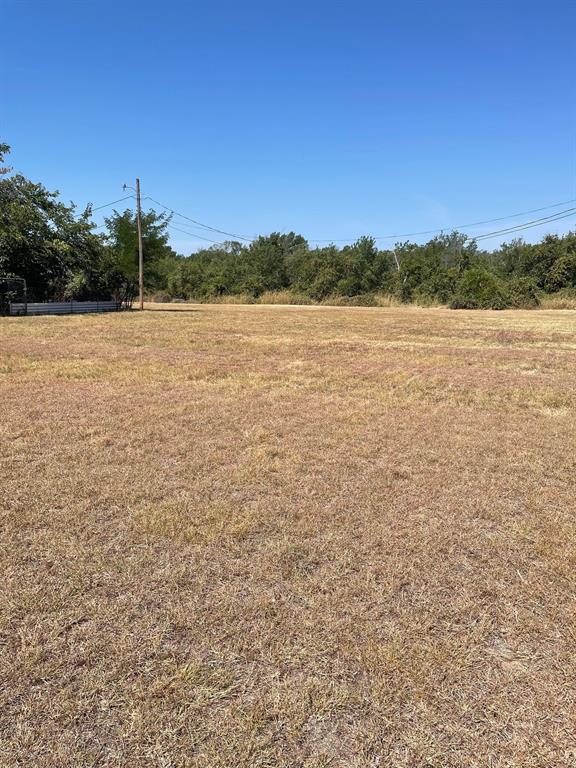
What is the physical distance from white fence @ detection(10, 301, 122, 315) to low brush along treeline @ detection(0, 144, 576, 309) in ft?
1.85

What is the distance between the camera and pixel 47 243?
2250 cm

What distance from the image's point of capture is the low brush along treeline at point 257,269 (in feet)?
75.9

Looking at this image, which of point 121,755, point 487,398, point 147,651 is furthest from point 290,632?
point 487,398

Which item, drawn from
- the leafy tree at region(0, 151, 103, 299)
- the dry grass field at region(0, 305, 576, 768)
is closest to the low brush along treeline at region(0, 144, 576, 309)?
the leafy tree at region(0, 151, 103, 299)

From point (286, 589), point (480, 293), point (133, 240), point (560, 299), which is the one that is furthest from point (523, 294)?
point (286, 589)

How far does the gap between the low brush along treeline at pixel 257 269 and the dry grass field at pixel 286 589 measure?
21.3 metres

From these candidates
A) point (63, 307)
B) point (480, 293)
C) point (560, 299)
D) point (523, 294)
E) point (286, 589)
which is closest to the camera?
point (286, 589)

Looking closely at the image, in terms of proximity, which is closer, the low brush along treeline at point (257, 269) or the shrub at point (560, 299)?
the low brush along treeline at point (257, 269)

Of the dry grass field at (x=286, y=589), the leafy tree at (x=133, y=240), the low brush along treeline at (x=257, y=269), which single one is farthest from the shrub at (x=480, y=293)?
the dry grass field at (x=286, y=589)

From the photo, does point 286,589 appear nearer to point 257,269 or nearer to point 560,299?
point 560,299

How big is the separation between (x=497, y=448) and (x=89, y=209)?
27.0 metres

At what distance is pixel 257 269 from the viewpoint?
5100cm

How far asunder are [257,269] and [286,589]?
50.8 meters

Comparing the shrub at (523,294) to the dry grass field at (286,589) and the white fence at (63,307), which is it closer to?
the white fence at (63,307)
